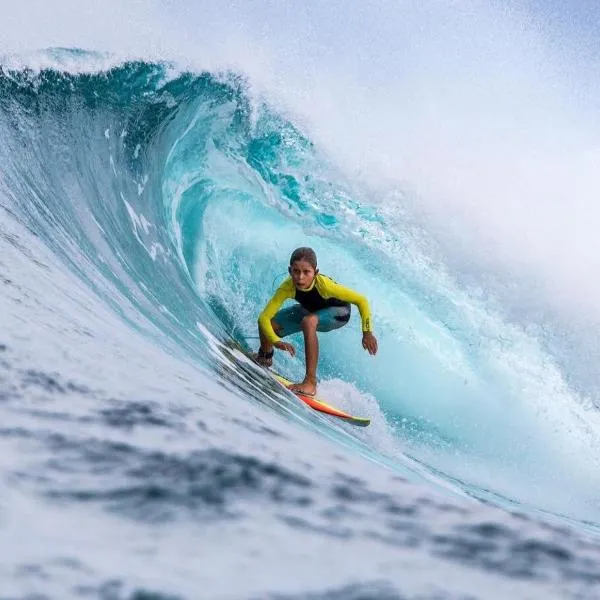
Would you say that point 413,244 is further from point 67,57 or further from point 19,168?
point 19,168

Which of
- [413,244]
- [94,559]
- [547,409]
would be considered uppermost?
[413,244]

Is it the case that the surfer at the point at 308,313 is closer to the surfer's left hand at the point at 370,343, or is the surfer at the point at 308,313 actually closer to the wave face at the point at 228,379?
the surfer's left hand at the point at 370,343

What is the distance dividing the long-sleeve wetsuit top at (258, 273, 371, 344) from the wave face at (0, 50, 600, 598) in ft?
1.38

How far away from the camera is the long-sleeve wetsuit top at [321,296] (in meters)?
4.48

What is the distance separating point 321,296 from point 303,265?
0.62m

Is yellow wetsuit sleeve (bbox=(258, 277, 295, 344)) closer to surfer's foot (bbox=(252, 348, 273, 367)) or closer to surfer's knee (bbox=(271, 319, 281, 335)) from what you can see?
surfer's foot (bbox=(252, 348, 273, 367))

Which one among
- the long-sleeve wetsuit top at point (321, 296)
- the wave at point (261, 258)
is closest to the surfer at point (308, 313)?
the long-sleeve wetsuit top at point (321, 296)

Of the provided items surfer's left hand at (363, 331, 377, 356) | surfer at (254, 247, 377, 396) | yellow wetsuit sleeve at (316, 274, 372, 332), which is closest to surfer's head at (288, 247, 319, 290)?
surfer at (254, 247, 377, 396)

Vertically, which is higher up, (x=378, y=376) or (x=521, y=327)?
(x=521, y=327)

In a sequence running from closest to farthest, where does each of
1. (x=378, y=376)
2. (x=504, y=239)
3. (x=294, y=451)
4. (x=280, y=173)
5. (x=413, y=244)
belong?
(x=294, y=451) < (x=378, y=376) < (x=280, y=173) < (x=413, y=244) < (x=504, y=239)

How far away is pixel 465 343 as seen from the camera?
25.0 ft

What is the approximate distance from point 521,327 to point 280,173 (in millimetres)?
3062

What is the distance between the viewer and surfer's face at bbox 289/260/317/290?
411 centimetres

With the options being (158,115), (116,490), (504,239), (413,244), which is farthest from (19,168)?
(504,239)
